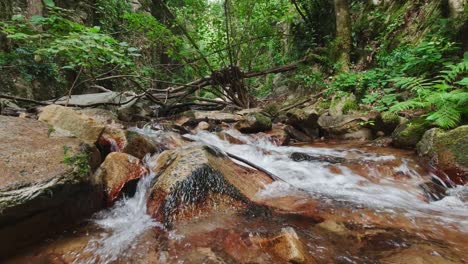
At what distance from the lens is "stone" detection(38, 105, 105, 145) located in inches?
133

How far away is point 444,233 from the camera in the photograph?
7.49ft

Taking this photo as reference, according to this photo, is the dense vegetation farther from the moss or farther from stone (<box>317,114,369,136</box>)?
stone (<box>317,114,369,136</box>)

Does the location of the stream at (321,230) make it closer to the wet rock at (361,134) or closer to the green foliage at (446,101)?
the green foliage at (446,101)

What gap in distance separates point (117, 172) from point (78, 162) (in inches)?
25.0

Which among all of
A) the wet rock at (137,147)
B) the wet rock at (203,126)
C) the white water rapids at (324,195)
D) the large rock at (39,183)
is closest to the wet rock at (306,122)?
the white water rapids at (324,195)

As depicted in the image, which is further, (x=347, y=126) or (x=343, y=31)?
(x=343, y=31)

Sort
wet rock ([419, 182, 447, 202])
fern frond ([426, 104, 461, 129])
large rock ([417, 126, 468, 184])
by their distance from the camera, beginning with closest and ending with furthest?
wet rock ([419, 182, 447, 202]), large rock ([417, 126, 468, 184]), fern frond ([426, 104, 461, 129])

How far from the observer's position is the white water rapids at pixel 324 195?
7.85ft

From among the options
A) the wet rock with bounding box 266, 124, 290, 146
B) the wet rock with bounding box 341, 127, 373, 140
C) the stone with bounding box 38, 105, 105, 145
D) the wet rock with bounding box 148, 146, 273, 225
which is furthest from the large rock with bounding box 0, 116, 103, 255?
the wet rock with bounding box 341, 127, 373, 140

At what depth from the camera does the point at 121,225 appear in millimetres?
2598

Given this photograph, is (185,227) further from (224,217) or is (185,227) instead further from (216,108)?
(216,108)

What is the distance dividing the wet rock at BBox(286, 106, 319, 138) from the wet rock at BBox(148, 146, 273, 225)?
11.5 feet

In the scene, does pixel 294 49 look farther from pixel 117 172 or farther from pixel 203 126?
pixel 117 172

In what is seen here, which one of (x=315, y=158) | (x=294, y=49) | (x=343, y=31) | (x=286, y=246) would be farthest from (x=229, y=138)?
(x=294, y=49)
